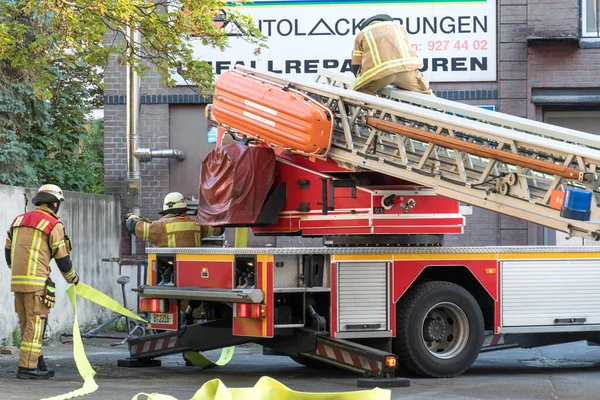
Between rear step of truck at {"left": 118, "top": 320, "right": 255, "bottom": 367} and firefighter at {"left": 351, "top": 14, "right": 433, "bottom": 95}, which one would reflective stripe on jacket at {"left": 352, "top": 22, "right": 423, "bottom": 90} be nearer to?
firefighter at {"left": 351, "top": 14, "right": 433, "bottom": 95}

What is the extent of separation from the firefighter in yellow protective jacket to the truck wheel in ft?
8.41

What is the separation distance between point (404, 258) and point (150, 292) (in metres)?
2.57

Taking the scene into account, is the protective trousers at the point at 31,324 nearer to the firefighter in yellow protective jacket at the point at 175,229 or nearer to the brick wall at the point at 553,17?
the firefighter in yellow protective jacket at the point at 175,229

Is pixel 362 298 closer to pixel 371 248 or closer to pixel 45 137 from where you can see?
pixel 371 248

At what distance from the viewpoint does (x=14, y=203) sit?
13211 millimetres

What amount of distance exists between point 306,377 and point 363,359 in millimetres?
1275

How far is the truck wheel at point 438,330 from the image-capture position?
10.3m

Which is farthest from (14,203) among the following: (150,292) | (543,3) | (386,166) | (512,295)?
(543,3)

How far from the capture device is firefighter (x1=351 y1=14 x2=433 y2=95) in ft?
35.0

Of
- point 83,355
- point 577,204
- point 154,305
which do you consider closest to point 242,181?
point 154,305

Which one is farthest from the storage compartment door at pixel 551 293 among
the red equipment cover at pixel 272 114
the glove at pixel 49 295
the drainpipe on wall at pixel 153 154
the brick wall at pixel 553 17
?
the drainpipe on wall at pixel 153 154

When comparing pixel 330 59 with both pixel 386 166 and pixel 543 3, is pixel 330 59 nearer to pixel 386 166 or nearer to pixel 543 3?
pixel 543 3

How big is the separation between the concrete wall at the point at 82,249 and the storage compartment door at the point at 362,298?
470cm

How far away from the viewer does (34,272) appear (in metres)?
10.3
